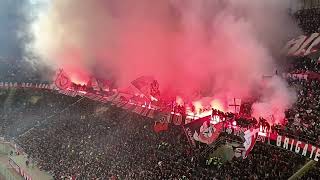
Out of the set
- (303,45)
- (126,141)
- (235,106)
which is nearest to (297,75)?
(303,45)

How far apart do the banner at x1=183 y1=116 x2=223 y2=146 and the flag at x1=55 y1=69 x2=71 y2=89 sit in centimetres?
1858

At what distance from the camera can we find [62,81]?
4159 cm

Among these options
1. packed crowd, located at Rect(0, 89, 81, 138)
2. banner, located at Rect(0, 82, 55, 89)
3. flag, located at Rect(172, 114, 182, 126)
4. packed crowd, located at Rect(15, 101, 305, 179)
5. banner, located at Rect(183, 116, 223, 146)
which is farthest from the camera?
banner, located at Rect(0, 82, 55, 89)

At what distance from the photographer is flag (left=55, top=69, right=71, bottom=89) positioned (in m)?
41.2

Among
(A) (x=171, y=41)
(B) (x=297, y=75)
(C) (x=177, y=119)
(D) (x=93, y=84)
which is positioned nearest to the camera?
(C) (x=177, y=119)

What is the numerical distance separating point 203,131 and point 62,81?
20587mm

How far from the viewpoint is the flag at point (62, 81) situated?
4125cm

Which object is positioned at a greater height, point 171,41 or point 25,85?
point 171,41

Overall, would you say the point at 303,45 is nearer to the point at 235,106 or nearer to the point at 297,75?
the point at 297,75

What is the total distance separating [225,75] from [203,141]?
27.5ft

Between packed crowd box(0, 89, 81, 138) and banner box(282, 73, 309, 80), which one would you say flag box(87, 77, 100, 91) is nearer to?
packed crowd box(0, 89, 81, 138)

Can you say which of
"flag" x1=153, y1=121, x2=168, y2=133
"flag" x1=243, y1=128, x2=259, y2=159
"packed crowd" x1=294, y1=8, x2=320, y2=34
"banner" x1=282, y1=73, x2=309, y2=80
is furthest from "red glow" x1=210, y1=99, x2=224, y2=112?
"packed crowd" x1=294, y1=8, x2=320, y2=34

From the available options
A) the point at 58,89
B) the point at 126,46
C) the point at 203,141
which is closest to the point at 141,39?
the point at 126,46

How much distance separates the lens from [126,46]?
40.5 m
